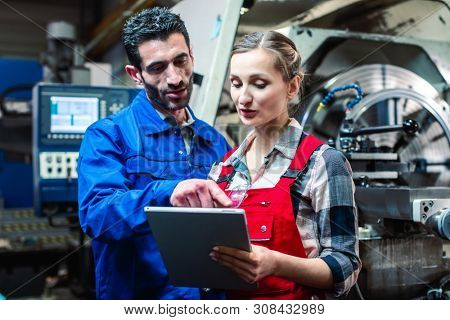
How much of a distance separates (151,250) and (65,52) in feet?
6.59

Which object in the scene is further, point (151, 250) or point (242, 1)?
point (242, 1)

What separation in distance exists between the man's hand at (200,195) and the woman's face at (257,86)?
0.15 metres

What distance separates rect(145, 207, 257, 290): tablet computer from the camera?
2.80 feet

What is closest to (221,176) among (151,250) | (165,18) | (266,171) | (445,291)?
(266,171)

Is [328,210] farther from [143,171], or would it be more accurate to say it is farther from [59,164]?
[59,164]

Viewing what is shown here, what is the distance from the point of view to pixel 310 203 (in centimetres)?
95

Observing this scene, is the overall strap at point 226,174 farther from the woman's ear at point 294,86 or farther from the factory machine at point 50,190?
the factory machine at point 50,190

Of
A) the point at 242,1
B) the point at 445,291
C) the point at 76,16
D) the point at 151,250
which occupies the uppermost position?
the point at 76,16

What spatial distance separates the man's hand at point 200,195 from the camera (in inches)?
34.9

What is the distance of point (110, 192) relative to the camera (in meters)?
0.99

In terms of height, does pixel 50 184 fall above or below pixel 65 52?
below

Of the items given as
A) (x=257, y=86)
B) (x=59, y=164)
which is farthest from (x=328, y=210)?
(x=59, y=164)

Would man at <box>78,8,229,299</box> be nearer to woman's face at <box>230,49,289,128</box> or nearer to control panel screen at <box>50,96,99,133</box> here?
woman's face at <box>230,49,289,128</box>

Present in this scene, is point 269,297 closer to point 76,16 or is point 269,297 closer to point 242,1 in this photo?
point 242,1
